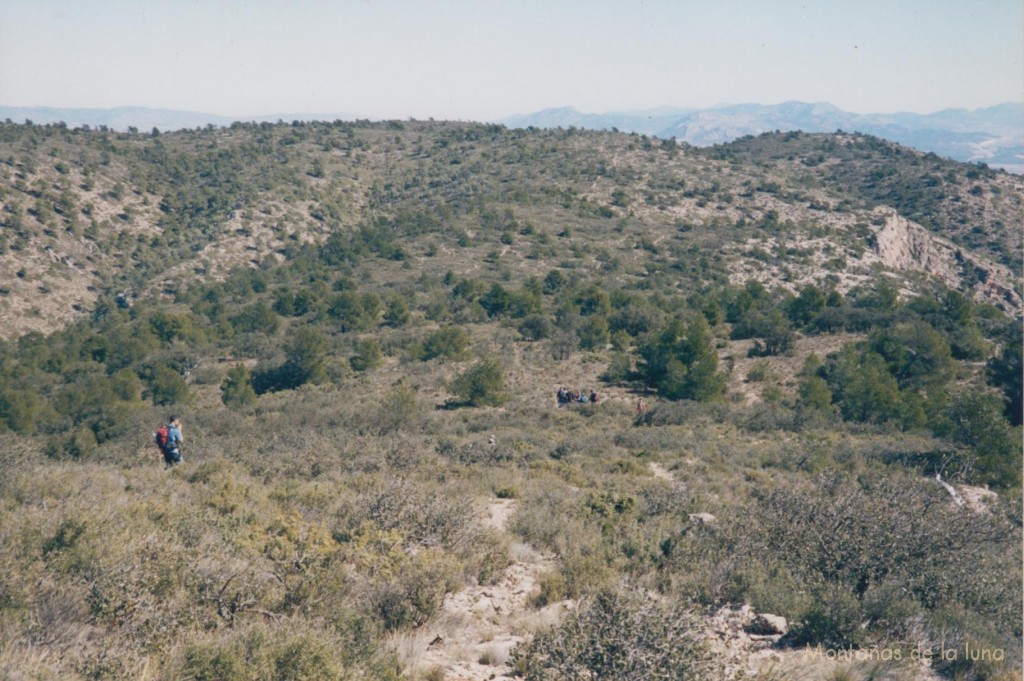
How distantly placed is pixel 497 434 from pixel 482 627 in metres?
12.2

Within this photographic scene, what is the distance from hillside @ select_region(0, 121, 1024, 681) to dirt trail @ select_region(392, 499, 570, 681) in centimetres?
4

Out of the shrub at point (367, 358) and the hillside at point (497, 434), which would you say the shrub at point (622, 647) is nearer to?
the hillside at point (497, 434)

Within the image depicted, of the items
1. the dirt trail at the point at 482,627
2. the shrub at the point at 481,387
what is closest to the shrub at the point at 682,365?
the shrub at the point at 481,387

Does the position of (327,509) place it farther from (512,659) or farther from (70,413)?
(70,413)

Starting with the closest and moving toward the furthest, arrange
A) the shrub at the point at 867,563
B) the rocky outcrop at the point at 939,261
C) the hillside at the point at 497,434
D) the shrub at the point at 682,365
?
the hillside at the point at 497,434, the shrub at the point at 867,563, the shrub at the point at 682,365, the rocky outcrop at the point at 939,261

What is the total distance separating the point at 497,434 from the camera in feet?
61.9

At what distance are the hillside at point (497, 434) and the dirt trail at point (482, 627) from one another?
0.15 feet

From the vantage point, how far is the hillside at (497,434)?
5.79 m

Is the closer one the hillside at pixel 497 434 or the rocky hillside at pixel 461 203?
the hillside at pixel 497 434

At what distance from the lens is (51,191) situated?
57.5 meters

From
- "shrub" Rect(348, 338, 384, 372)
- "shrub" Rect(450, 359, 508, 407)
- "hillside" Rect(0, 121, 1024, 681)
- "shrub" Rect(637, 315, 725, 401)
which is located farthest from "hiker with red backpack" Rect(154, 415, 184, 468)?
"shrub" Rect(637, 315, 725, 401)

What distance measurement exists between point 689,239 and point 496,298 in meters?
27.5

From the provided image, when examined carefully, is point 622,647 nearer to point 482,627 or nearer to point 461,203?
point 482,627

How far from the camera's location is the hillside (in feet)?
19.0
